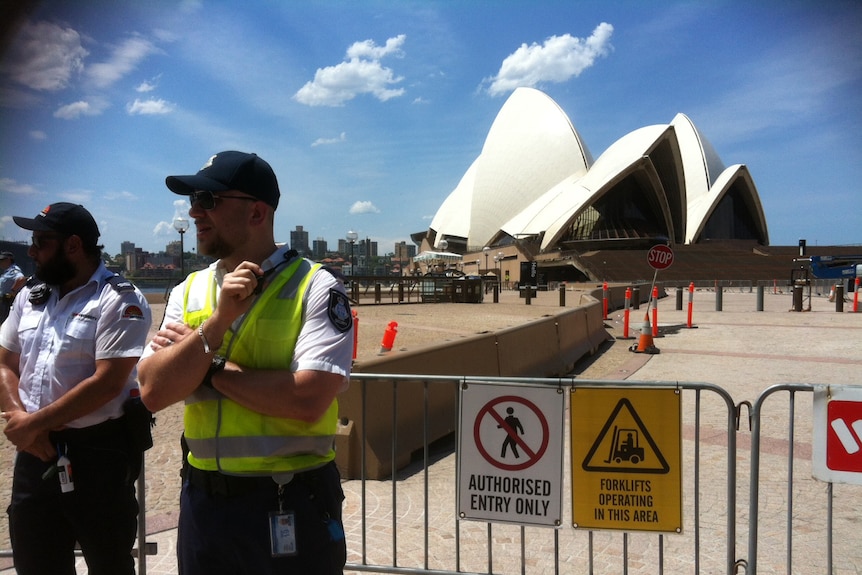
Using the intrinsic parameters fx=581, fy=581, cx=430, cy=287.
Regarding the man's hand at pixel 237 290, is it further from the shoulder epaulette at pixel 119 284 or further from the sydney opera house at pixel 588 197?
the sydney opera house at pixel 588 197

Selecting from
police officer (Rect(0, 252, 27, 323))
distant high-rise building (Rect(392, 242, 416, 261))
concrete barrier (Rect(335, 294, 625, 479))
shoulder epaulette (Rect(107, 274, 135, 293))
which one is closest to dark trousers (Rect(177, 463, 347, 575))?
shoulder epaulette (Rect(107, 274, 135, 293))

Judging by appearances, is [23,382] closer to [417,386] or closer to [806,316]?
[417,386]

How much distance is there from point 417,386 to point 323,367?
363 cm

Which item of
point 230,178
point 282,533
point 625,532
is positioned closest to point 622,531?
point 625,532

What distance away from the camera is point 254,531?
1.81 meters

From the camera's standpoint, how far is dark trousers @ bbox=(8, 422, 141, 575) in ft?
7.74

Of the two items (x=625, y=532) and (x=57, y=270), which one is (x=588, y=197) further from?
(x=57, y=270)

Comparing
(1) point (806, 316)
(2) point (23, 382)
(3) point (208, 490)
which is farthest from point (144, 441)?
(1) point (806, 316)

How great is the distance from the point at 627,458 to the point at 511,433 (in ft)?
2.01

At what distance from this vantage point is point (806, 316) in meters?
20.1

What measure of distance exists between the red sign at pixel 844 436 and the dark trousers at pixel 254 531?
2.61 meters

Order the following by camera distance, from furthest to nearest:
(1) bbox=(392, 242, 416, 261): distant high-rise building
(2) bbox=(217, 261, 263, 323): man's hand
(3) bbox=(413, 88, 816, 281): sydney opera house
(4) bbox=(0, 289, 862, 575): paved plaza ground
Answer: (1) bbox=(392, 242, 416, 261): distant high-rise building
(3) bbox=(413, 88, 816, 281): sydney opera house
(4) bbox=(0, 289, 862, 575): paved plaza ground
(2) bbox=(217, 261, 263, 323): man's hand

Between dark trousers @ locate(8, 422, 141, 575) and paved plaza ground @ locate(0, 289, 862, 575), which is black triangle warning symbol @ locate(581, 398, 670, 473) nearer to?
paved plaza ground @ locate(0, 289, 862, 575)

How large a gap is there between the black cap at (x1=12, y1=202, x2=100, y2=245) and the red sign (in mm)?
3713
